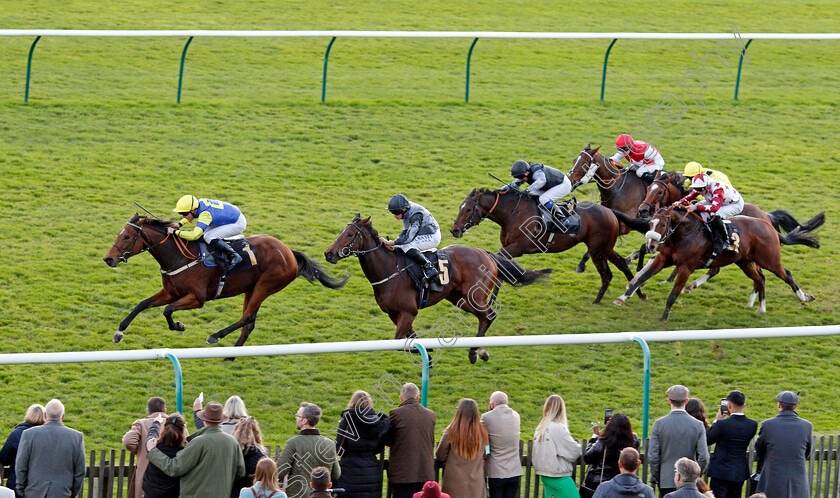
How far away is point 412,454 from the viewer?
6367 mm

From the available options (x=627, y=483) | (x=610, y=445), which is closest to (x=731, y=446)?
(x=610, y=445)

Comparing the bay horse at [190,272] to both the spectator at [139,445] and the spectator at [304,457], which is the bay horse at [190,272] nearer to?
the spectator at [139,445]

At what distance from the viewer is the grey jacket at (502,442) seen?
6.51 m

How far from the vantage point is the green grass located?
996cm

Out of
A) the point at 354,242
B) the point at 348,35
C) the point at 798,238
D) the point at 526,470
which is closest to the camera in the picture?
the point at 526,470

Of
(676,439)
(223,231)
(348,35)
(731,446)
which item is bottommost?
(731,446)

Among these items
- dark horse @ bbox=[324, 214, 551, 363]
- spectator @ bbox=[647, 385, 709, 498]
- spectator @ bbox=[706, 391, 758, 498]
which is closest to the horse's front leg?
dark horse @ bbox=[324, 214, 551, 363]

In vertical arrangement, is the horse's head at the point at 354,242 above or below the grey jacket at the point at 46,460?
above

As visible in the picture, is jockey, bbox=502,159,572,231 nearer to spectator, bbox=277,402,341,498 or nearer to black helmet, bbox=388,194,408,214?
black helmet, bbox=388,194,408,214

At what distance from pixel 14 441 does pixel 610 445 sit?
336 centimetres

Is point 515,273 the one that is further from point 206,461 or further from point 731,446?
point 206,461

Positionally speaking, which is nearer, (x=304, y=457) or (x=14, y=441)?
(x=304, y=457)

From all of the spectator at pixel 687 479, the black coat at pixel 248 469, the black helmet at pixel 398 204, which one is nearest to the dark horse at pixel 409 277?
the black helmet at pixel 398 204

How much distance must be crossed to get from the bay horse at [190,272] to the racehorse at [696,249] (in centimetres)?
357
